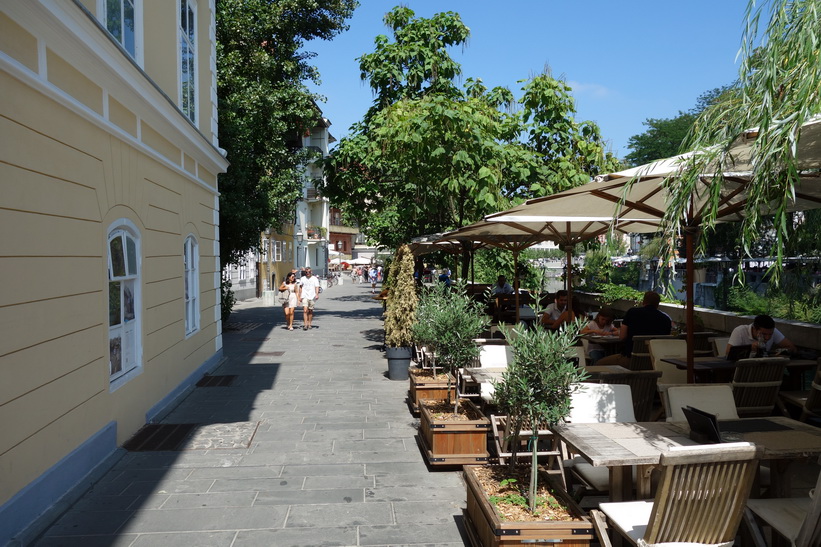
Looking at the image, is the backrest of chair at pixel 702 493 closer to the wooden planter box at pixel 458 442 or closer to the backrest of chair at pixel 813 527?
the backrest of chair at pixel 813 527

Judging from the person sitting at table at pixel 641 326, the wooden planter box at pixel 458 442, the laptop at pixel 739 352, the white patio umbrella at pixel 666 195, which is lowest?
the wooden planter box at pixel 458 442

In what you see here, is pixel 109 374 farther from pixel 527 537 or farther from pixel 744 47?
pixel 744 47

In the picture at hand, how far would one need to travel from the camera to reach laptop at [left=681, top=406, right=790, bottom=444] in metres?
3.75

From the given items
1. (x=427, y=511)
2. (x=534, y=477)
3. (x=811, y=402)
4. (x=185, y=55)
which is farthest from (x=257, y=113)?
(x=534, y=477)

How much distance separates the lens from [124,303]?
271 inches

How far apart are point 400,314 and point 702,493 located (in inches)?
275

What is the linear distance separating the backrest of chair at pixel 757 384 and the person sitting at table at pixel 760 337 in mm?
1031

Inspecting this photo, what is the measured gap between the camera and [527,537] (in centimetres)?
357

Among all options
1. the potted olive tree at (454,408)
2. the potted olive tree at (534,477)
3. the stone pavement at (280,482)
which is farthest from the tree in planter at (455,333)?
the potted olive tree at (534,477)

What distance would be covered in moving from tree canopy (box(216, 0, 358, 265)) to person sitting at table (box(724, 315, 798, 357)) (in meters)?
11.6

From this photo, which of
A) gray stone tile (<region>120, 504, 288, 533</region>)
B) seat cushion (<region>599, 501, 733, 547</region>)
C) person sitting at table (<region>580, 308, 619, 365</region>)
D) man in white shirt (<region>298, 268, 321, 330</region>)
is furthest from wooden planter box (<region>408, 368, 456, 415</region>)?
man in white shirt (<region>298, 268, 321, 330</region>)

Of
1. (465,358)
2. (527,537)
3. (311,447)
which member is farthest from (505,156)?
(527,537)

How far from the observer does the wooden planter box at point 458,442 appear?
5.71 meters

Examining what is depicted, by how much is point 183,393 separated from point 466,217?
8.86 metres
